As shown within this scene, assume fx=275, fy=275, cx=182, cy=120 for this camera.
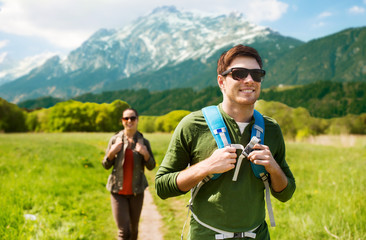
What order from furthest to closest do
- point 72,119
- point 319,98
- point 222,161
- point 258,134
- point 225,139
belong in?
point 319,98 < point 72,119 < point 258,134 < point 225,139 < point 222,161

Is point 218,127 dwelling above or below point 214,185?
above

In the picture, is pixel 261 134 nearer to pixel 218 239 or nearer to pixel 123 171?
pixel 218 239

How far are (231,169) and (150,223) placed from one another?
5.81 m

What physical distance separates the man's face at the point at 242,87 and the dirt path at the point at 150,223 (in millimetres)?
5291

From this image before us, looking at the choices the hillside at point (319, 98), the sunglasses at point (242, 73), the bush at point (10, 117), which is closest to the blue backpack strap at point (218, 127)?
the sunglasses at point (242, 73)

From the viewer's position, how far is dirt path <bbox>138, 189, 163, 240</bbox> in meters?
6.70

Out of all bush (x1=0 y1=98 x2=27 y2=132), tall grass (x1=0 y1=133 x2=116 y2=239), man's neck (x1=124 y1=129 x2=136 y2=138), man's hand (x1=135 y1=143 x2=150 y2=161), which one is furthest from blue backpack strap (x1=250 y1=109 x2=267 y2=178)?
bush (x1=0 y1=98 x2=27 y2=132)

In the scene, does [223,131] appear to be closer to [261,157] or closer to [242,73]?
[261,157]

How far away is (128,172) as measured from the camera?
543cm

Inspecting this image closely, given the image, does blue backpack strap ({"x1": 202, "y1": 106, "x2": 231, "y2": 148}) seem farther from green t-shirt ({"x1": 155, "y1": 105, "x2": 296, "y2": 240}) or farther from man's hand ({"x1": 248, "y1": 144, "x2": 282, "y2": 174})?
man's hand ({"x1": 248, "y1": 144, "x2": 282, "y2": 174})

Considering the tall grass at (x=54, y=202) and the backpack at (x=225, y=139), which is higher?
the backpack at (x=225, y=139)

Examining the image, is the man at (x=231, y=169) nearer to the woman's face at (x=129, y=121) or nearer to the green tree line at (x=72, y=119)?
the woman's face at (x=129, y=121)

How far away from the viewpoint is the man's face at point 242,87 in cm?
231

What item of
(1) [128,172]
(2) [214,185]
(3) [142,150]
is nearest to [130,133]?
(3) [142,150]
